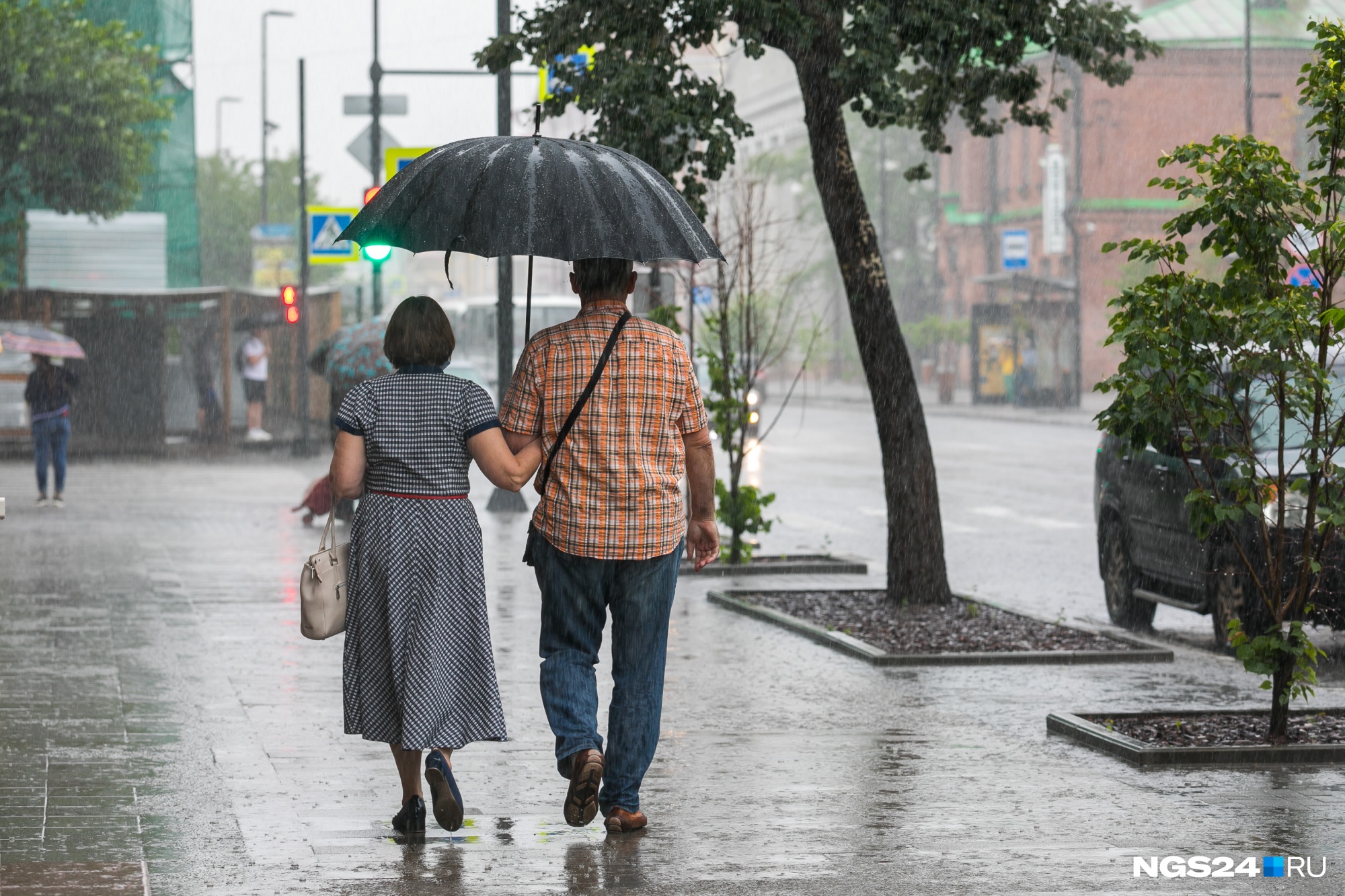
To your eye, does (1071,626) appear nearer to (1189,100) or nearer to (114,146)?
(114,146)

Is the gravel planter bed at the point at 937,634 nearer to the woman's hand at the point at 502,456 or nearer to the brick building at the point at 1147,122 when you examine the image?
the woman's hand at the point at 502,456

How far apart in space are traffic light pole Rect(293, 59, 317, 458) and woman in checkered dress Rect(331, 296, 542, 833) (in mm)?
24374

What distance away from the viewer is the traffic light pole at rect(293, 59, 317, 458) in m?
31.1

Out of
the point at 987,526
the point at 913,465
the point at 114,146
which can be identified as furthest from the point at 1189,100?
the point at 913,465

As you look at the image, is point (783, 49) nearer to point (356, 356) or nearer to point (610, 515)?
point (610, 515)

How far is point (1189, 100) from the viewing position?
5956cm

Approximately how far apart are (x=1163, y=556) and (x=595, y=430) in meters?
6.26

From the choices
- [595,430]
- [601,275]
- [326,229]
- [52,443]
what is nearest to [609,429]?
[595,430]

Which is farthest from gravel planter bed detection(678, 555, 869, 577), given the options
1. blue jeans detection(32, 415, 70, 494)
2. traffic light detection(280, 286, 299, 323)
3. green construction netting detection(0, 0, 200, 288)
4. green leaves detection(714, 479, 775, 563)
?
green construction netting detection(0, 0, 200, 288)

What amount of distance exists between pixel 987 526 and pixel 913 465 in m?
7.26

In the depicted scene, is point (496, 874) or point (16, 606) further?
point (16, 606)

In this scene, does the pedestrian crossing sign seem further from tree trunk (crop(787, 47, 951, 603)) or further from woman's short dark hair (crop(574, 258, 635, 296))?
woman's short dark hair (crop(574, 258, 635, 296))

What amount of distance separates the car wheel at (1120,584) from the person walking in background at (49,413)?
11.9 metres

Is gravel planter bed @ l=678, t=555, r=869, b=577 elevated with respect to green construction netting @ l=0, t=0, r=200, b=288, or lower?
lower
